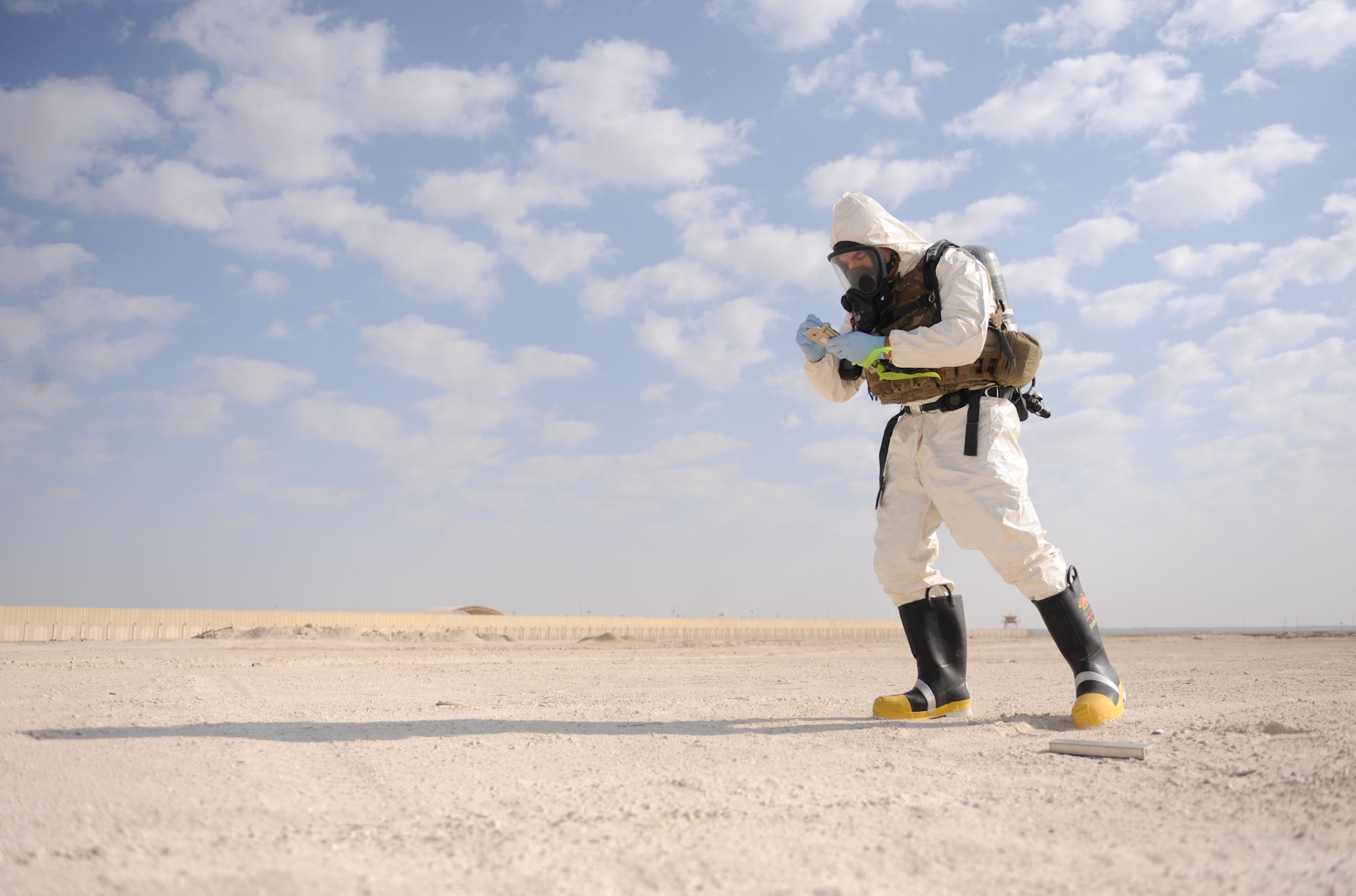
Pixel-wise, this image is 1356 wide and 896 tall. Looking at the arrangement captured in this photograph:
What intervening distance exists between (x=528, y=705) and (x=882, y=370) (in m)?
2.62

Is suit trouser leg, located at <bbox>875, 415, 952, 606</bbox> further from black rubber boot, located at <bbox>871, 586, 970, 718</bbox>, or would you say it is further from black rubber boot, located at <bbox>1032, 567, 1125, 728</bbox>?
black rubber boot, located at <bbox>1032, 567, 1125, 728</bbox>

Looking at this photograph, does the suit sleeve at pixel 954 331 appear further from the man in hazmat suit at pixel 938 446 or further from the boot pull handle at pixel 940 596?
the boot pull handle at pixel 940 596

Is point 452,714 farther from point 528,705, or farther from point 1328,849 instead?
point 1328,849

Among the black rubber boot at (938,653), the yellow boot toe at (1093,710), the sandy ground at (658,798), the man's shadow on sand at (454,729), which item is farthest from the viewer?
the black rubber boot at (938,653)

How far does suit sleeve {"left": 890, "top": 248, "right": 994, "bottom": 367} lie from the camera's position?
3.79 meters

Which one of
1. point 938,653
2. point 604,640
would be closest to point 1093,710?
point 938,653

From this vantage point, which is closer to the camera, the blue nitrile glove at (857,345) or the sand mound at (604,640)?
the blue nitrile glove at (857,345)

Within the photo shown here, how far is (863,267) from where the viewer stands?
4242 millimetres

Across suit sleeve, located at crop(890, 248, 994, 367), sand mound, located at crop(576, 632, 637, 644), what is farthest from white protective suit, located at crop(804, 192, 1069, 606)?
sand mound, located at crop(576, 632, 637, 644)

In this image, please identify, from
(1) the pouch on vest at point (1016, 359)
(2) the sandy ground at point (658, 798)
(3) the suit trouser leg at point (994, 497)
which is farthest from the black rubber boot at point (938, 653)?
(1) the pouch on vest at point (1016, 359)

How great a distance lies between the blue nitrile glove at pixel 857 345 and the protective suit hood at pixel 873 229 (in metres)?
0.58

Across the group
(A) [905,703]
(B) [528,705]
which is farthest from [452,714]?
(A) [905,703]

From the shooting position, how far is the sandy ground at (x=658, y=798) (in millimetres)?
1648

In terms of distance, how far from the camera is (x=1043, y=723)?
12.1 feet
